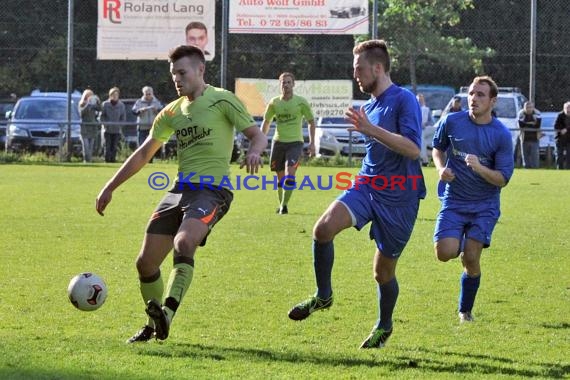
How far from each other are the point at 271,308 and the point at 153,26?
20.6m

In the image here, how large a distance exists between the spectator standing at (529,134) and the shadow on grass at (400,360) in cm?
2097

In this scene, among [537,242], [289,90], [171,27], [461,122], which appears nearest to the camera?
[461,122]

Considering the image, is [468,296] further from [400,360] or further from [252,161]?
[252,161]

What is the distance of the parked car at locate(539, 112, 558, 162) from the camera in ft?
96.2

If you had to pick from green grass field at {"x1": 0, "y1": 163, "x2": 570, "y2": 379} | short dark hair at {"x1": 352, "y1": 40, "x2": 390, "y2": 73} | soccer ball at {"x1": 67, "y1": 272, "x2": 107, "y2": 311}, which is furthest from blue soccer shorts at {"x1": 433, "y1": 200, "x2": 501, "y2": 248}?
soccer ball at {"x1": 67, "y1": 272, "x2": 107, "y2": 311}

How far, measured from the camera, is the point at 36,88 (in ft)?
113

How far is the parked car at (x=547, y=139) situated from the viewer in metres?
29.3

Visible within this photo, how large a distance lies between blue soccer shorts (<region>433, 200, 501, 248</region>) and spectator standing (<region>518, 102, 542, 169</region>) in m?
19.4

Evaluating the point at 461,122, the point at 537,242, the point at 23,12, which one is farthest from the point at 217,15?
the point at 461,122

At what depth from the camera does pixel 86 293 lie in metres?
7.21

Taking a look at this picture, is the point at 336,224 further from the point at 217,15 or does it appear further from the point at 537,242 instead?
the point at 217,15

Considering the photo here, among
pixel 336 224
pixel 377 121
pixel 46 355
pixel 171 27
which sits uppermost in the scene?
pixel 171 27

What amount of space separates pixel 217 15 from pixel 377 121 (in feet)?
78.9

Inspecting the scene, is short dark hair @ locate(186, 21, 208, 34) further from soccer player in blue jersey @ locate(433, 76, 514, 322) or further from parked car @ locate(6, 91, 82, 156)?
soccer player in blue jersey @ locate(433, 76, 514, 322)
